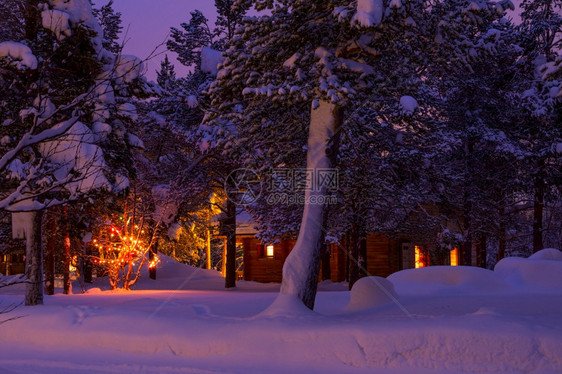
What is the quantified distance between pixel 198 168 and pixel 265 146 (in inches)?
542

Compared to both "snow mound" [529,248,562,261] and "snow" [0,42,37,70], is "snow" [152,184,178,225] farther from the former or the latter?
"snow mound" [529,248,562,261]

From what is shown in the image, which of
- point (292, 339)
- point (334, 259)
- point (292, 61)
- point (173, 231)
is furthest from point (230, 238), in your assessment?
point (292, 339)

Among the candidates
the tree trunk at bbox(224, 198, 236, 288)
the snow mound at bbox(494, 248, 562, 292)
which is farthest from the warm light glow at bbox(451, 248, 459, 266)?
the snow mound at bbox(494, 248, 562, 292)

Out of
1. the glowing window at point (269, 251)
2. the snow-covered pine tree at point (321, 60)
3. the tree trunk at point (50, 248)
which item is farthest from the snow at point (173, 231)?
the snow-covered pine tree at point (321, 60)

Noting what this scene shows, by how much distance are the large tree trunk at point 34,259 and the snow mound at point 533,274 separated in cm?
1289

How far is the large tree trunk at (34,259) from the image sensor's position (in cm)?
1369

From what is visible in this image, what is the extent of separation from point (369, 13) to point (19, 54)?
7.57 metres

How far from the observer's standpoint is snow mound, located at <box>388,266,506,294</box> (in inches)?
609

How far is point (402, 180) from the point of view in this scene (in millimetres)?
18609

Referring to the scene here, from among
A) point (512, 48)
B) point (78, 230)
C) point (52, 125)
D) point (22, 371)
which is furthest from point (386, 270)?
point (22, 371)

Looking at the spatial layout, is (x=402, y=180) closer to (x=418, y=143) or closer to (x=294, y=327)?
(x=418, y=143)

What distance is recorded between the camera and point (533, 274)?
16438 mm

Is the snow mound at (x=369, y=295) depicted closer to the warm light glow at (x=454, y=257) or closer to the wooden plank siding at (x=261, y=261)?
the wooden plank siding at (x=261, y=261)

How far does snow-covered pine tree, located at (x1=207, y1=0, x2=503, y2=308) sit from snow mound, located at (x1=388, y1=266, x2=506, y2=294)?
17.1 ft
